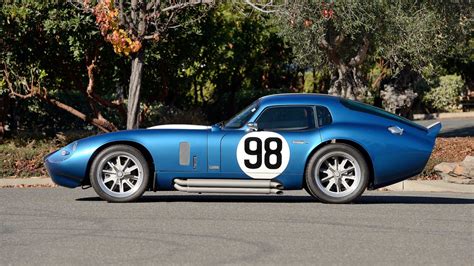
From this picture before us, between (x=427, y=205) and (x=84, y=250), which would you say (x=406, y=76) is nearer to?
(x=427, y=205)

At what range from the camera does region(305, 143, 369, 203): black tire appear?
12609mm

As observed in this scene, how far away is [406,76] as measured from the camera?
84.9 feet

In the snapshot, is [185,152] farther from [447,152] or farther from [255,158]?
[447,152]

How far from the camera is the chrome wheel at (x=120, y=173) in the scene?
12750 mm

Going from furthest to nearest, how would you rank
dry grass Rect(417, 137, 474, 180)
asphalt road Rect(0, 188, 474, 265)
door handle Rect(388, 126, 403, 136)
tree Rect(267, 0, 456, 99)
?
tree Rect(267, 0, 456, 99) < dry grass Rect(417, 137, 474, 180) < door handle Rect(388, 126, 403, 136) < asphalt road Rect(0, 188, 474, 265)

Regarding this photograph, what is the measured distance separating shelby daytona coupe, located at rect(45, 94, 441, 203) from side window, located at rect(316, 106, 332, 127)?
12 mm

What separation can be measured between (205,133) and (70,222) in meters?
2.39

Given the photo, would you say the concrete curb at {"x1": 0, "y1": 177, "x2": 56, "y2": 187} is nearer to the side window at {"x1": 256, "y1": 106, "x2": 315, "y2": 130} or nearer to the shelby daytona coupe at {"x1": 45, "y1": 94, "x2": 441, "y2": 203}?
the shelby daytona coupe at {"x1": 45, "y1": 94, "x2": 441, "y2": 203}

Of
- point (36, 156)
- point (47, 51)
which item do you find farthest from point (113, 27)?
point (47, 51)

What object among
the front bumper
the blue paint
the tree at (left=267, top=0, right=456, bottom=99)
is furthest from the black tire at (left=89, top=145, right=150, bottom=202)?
the tree at (left=267, top=0, right=456, bottom=99)

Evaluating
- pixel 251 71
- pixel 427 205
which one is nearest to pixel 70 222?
pixel 427 205

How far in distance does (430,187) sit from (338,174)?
145 inches

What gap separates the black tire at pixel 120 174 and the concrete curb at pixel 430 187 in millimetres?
4722

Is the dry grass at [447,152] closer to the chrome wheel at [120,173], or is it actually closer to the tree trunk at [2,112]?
the chrome wheel at [120,173]
